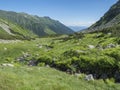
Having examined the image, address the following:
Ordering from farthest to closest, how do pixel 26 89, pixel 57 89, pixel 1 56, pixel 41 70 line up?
pixel 1 56 < pixel 41 70 < pixel 57 89 < pixel 26 89

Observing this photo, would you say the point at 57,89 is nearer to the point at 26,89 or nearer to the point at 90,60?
the point at 26,89

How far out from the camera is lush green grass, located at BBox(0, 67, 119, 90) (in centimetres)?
1942

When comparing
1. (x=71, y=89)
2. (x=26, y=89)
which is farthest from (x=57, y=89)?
(x=26, y=89)

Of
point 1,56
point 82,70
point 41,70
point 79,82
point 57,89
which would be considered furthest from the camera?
point 1,56

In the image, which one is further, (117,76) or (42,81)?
(117,76)

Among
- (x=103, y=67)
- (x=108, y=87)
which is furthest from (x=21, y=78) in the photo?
(x=103, y=67)

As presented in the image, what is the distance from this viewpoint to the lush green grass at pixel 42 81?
1942 centimetres

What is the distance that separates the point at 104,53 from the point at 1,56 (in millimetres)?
30093

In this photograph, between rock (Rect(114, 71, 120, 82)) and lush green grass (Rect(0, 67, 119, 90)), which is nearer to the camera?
lush green grass (Rect(0, 67, 119, 90))

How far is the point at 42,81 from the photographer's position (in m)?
21.5

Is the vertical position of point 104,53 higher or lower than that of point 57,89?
higher

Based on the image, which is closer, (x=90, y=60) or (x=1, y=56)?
(x=90, y=60)

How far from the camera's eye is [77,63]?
1124 inches

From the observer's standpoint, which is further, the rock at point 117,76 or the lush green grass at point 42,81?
the rock at point 117,76
